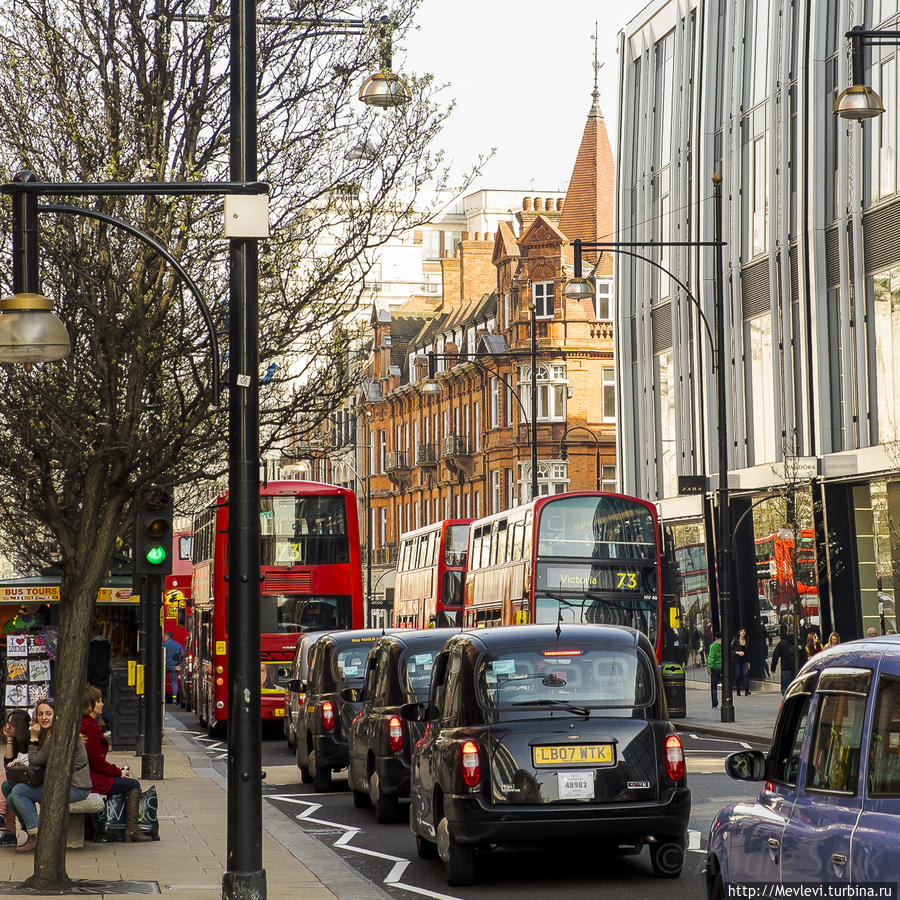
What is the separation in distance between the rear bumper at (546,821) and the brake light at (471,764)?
11cm

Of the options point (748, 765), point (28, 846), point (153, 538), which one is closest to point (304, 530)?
point (153, 538)

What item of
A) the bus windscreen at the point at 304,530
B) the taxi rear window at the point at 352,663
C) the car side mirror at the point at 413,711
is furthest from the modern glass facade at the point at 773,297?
the car side mirror at the point at 413,711

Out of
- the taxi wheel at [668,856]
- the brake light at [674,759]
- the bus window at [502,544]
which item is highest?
the bus window at [502,544]

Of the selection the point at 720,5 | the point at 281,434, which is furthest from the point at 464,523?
the point at 281,434

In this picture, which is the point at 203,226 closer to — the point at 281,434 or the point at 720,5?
the point at 281,434

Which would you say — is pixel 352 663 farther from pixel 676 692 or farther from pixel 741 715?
pixel 741 715

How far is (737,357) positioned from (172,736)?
2049cm

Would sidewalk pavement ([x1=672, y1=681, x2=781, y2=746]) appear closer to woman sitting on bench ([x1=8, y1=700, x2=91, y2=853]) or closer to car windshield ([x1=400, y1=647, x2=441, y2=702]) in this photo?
car windshield ([x1=400, y1=647, x2=441, y2=702])

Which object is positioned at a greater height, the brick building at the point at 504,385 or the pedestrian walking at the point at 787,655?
the brick building at the point at 504,385

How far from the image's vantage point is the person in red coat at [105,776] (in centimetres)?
1420

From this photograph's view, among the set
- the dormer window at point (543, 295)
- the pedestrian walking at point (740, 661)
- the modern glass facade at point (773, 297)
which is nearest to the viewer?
the modern glass facade at point (773, 297)

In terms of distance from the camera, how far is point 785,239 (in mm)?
42375

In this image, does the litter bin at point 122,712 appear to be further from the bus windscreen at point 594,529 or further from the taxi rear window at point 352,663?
the taxi rear window at point 352,663

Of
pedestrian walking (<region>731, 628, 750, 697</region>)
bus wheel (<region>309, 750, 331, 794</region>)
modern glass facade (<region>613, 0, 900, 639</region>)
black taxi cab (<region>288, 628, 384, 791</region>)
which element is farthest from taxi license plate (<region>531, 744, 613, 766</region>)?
pedestrian walking (<region>731, 628, 750, 697</region>)
